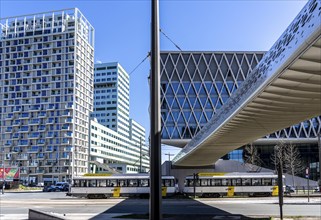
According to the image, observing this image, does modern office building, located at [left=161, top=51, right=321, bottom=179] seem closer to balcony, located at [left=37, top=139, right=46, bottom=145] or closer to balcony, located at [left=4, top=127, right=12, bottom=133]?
balcony, located at [left=37, top=139, right=46, bottom=145]

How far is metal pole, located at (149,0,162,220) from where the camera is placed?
840 cm

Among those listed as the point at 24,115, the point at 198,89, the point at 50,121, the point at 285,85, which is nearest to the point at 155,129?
the point at 285,85

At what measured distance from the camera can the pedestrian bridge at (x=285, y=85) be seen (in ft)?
35.0

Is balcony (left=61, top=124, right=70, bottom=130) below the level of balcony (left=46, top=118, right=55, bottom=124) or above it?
below

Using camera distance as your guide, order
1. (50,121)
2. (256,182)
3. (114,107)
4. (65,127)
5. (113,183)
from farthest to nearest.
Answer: (114,107) < (50,121) < (65,127) < (113,183) < (256,182)

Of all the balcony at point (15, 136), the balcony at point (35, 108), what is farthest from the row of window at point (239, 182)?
the balcony at point (15, 136)

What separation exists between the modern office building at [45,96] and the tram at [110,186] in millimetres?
80035

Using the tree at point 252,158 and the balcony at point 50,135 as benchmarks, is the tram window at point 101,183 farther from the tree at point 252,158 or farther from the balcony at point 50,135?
the balcony at point 50,135

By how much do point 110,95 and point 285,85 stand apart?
166 m

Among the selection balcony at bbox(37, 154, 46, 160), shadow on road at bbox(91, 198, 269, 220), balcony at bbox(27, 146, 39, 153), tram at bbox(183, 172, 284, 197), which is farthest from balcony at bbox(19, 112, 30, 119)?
shadow on road at bbox(91, 198, 269, 220)

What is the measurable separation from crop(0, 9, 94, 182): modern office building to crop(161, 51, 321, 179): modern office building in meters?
49.3

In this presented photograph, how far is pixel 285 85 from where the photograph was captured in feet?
47.8

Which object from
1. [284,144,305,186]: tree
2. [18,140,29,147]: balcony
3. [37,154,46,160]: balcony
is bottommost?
[284,144,305,186]: tree

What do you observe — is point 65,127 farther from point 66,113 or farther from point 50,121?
point 50,121
